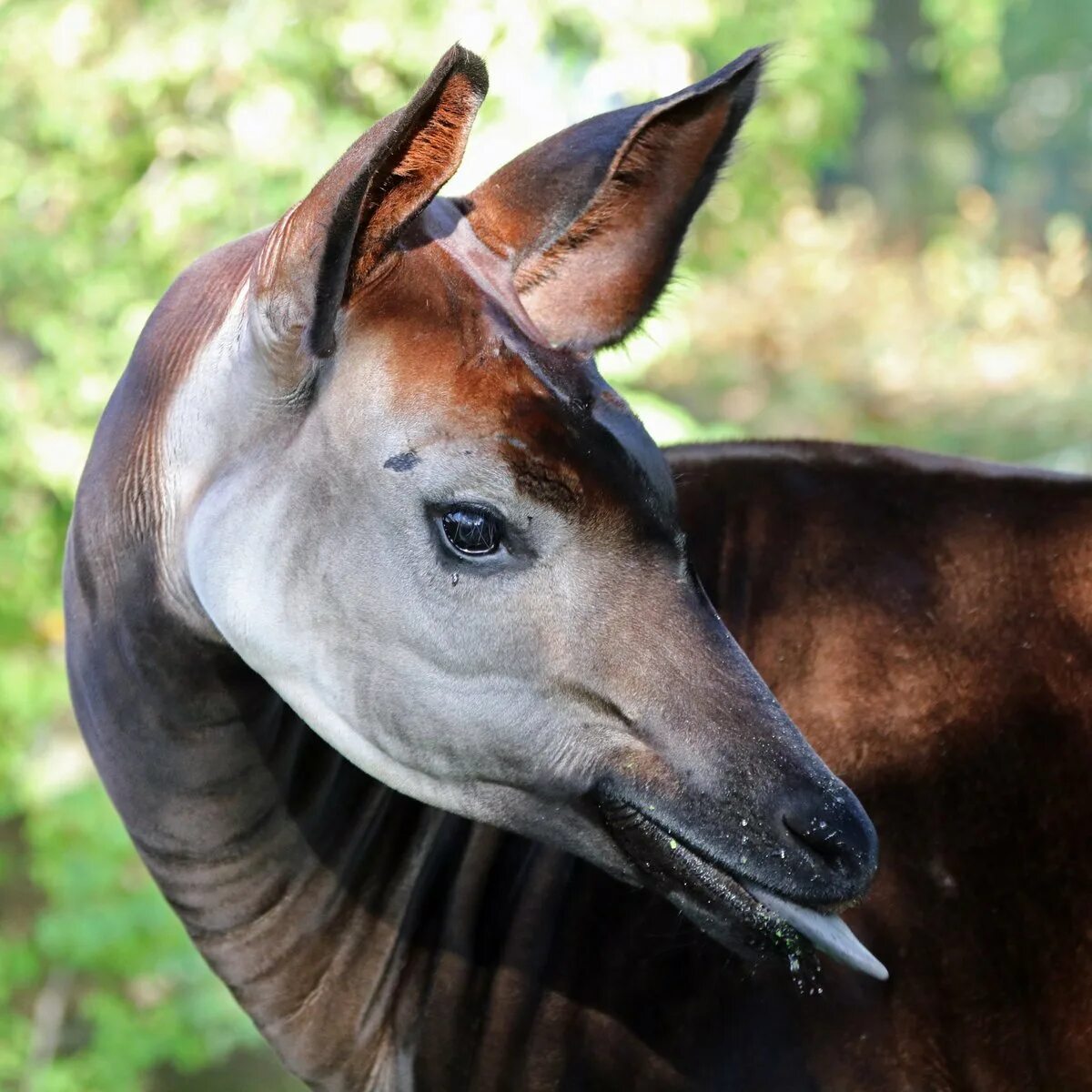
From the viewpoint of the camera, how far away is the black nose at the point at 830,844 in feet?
5.93

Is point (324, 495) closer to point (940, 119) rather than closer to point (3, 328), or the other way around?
point (3, 328)

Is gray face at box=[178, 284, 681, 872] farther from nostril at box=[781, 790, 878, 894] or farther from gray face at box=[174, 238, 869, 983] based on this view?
nostril at box=[781, 790, 878, 894]

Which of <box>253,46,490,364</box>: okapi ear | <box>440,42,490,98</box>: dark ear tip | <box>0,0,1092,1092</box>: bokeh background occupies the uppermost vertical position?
<box>440,42,490,98</box>: dark ear tip

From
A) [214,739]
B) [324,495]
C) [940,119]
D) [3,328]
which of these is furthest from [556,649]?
[940,119]

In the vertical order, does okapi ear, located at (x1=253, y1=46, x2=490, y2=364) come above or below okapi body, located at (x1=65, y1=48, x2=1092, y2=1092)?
above

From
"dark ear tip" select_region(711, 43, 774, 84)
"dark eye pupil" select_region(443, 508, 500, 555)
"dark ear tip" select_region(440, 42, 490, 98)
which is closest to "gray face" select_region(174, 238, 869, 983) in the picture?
"dark eye pupil" select_region(443, 508, 500, 555)

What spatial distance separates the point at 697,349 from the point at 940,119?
527 cm

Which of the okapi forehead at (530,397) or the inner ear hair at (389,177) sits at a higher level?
the inner ear hair at (389,177)

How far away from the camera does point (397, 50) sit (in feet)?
Result: 18.1

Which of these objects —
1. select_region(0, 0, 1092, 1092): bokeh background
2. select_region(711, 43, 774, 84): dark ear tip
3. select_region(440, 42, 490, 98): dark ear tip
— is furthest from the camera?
select_region(0, 0, 1092, 1092): bokeh background

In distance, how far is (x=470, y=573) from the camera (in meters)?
1.89

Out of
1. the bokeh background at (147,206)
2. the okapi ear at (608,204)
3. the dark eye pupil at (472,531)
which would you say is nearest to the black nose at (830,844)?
the dark eye pupil at (472,531)

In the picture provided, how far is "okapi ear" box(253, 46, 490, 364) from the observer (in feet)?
5.70

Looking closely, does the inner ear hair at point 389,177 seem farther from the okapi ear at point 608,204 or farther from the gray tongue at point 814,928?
the gray tongue at point 814,928
